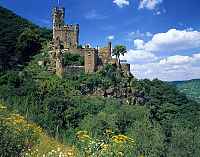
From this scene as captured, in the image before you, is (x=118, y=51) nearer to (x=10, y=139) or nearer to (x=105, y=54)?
(x=105, y=54)

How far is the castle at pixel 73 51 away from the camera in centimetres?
5556

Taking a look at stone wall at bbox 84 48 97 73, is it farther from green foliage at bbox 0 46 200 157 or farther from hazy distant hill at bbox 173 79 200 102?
hazy distant hill at bbox 173 79 200 102

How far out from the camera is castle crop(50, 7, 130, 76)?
2188 inches

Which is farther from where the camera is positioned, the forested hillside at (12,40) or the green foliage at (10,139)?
the forested hillside at (12,40)

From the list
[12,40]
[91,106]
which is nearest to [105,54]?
[91,106]

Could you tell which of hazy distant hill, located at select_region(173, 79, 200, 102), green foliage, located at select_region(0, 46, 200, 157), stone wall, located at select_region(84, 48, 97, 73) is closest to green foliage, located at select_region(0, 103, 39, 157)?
green foliage, located at select_region(0, 46, 200, 157)

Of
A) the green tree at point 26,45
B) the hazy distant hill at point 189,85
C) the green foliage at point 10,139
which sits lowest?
the hazy distant hill at point 189,85

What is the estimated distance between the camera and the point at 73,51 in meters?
58.6

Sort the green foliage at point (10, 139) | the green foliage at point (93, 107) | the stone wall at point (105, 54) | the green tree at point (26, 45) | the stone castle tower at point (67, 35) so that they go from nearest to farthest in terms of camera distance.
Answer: the green foliage at point (10, 139), the green foliage at point (93, 107), the stone wall at point (105, 54), the stone castle tower at point (67, 35), the green tree at point (26, 45)

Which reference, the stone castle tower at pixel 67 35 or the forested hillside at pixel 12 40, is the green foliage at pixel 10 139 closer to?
the stone castle tower at pixel 67 35

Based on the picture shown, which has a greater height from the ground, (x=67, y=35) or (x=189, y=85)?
(x=67, y=35)

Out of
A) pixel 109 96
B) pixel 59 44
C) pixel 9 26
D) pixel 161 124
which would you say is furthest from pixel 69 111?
pixel 9 26

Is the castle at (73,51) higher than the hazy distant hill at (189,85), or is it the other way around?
the castle at (73,51)

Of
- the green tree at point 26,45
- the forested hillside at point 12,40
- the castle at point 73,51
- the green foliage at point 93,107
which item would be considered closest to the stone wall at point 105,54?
the castle at point 73,51
